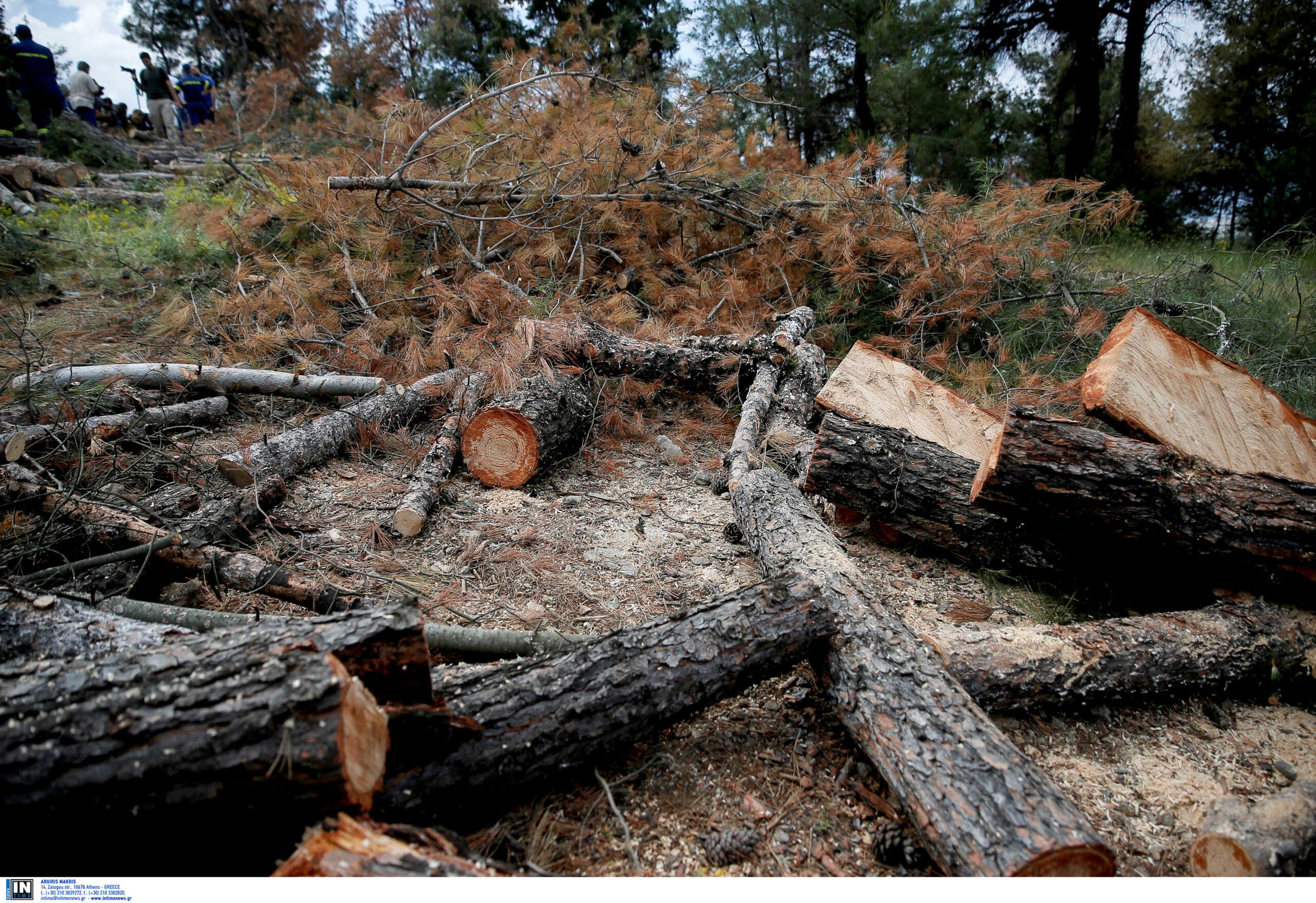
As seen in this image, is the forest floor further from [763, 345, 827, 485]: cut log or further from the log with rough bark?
[763, 345, 827, 485]: cut log

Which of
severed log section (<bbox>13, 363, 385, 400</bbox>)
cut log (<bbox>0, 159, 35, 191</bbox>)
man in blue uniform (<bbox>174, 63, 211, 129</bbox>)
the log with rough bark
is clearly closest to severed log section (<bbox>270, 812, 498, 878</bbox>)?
the log with rough bark

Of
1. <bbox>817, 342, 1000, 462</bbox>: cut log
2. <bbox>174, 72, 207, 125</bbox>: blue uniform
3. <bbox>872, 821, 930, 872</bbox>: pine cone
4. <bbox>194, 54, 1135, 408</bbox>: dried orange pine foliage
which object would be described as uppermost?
<bbox>174, 72, 207, 125</bbox>: blue uniform

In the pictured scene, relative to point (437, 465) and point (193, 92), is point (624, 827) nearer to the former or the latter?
point (437, 465)

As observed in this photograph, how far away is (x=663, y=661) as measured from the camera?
1.53 m

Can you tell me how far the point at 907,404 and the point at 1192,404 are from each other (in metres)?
0.95

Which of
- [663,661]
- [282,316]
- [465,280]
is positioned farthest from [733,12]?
[663,661]

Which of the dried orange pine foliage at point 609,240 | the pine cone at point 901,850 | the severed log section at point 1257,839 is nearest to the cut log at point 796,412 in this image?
the dried orange pine foliage at point 609,240

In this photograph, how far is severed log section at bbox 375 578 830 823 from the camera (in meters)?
1.33

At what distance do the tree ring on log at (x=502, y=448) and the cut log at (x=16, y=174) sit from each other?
23.8 ft

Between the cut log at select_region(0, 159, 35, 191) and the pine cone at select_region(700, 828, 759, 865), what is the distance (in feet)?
30.1

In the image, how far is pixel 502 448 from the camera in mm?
2977

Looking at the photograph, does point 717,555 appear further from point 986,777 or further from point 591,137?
point 591,137
